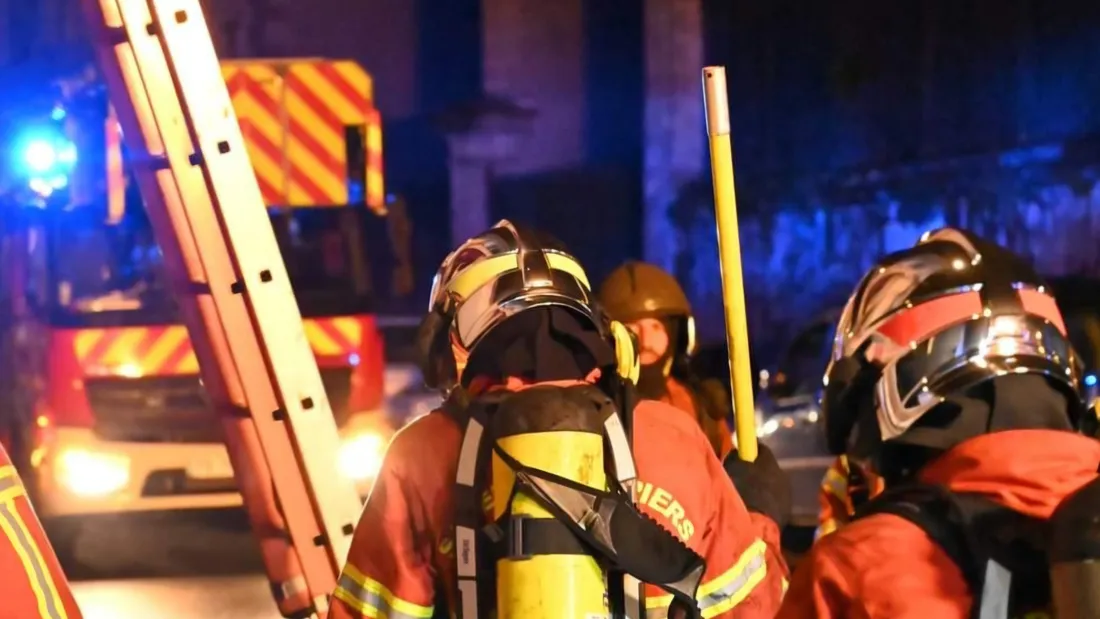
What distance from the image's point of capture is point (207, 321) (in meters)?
2.75

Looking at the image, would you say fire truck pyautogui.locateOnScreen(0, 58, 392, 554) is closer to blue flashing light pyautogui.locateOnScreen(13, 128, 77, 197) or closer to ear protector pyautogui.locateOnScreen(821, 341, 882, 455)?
blue flashing light pyautogui.locateOnScreen(13, 128, 77, 197)

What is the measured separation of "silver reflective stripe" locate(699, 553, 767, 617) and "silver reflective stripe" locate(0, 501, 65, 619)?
1.09 m

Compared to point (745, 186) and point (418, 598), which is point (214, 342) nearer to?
point (418, 598)

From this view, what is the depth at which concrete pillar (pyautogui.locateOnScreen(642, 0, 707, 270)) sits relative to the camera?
722 inches

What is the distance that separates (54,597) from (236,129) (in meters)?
1.23

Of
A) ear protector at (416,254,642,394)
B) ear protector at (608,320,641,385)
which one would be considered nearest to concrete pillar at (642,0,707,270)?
ear protector at (608,320,641,385)

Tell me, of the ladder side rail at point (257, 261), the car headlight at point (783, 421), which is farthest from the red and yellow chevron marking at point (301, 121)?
the ladder side rail at point (257, 261)

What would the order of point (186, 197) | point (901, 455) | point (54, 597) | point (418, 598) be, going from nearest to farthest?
point (54, 597) < point (901, 455) < point (418, 598) < point (186, 197)

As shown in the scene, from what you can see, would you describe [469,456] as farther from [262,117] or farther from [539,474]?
[262,117]

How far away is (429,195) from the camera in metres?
21.2

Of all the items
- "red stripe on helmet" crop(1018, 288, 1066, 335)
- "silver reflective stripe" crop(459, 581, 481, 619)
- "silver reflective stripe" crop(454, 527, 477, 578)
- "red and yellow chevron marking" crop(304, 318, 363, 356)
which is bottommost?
"red and yellow chevron marking" crop(304, 318, 363, 356)

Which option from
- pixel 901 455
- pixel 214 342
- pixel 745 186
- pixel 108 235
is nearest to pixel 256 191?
pixel 214 342

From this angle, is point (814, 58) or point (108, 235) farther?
point (814, 58)

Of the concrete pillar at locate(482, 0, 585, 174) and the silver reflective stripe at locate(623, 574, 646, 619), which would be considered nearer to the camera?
the silver reflective stripe at locate(623, 574, 646, 619)
